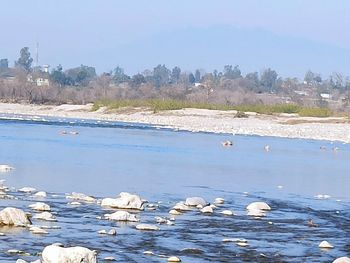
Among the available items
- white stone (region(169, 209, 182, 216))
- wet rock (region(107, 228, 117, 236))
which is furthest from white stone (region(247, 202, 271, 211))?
wet rock (region(107, 228, 117, 236))

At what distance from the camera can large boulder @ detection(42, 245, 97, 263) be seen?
13492 mm

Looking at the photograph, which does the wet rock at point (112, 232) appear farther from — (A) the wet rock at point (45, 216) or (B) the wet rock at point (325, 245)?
(B) the wet rock at point (325, 245)

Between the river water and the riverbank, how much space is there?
22497 millimetres

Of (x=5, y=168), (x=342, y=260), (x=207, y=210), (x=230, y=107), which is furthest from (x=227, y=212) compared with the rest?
(x=230, y=107)

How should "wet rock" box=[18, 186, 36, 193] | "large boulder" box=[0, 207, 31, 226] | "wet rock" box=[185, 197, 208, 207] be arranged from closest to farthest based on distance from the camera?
"large boulder" box=[0, 207, 31, 226] < "wet rock" box=[185, 197, 208, 207] < "wet rock" box=[18, 186, 36, 193]

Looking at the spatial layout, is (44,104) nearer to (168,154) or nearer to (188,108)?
(188,108)

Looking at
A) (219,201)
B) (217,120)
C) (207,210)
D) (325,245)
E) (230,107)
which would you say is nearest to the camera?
(325,245)

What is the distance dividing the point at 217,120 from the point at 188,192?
67064 millimetres

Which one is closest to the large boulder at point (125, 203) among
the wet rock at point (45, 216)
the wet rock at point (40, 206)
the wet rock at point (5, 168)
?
the wet rock at point (40, 206)

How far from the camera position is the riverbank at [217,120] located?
74.3m

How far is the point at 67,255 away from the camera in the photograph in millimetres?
13492

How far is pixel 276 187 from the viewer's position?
2916cm

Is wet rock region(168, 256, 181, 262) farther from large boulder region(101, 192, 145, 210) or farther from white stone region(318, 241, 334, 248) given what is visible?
large boulder region(101, 192, 145, 210)

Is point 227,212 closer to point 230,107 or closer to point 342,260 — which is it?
point 342,260
